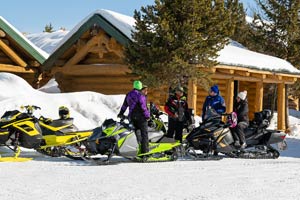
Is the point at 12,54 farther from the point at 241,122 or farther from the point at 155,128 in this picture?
the point at 241,122

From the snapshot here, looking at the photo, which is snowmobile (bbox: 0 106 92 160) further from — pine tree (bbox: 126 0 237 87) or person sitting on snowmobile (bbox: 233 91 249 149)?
pine tree (bbox: 126 0 237 87)

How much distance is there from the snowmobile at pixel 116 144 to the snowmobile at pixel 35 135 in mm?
399

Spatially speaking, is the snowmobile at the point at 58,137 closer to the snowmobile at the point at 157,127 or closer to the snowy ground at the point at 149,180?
the snowy ground at the point at 149,180

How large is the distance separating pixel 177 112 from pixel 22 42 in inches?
429

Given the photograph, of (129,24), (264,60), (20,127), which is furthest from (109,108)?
(264,60)

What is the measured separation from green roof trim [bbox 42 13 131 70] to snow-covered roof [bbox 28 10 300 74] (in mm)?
80

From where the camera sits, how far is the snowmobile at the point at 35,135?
31.3ft

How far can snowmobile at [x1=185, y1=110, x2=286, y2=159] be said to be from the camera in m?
10.4

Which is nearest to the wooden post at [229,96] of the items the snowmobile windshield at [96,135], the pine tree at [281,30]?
the pine tree at [281,30]

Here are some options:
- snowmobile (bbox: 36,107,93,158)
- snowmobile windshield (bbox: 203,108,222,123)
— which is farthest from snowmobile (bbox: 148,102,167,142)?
A: snowmobile (bbox: 36,107,93,158)

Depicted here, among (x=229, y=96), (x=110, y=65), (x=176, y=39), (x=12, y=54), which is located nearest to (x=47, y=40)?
(x=12, y=54)

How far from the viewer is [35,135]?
9570 mm

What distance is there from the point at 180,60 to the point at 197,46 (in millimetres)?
856

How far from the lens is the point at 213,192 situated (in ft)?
21.1
